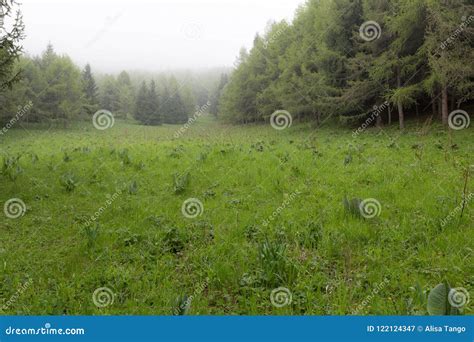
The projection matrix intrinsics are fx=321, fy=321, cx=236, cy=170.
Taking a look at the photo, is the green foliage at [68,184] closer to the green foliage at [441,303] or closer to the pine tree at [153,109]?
the green foliage at [441,303]

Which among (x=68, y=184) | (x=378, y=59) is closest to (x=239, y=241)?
(x=68, y=184)

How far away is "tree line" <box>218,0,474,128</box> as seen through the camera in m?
15.1

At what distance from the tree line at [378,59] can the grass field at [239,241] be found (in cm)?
825

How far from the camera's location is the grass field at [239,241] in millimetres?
4164

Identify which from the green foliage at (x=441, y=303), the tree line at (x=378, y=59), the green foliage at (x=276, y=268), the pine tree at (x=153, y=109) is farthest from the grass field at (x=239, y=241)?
the pine tree at (x=153, y=109)

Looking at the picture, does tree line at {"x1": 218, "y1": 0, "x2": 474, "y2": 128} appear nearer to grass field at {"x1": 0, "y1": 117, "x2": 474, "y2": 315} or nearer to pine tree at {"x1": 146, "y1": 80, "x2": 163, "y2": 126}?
grass field at {"x1": 0, "y1": 117, "x2": 474, "y2": 315}

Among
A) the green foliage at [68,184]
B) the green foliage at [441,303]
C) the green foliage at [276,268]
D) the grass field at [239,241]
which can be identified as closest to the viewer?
the green foliage at [441,303]

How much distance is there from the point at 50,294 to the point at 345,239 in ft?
14.7

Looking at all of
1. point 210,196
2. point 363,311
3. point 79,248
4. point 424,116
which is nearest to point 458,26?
point 424,116

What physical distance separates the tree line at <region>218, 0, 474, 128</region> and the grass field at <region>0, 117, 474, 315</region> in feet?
27.1

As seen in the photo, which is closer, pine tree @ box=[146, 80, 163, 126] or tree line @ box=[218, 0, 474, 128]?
tree line @ box=[218, 0, 474, 128]

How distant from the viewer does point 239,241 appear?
5664mm

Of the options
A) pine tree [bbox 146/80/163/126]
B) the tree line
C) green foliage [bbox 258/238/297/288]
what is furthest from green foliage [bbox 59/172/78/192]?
pine tree [bbox 146/80/163/126]

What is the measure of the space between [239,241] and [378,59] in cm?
1768
